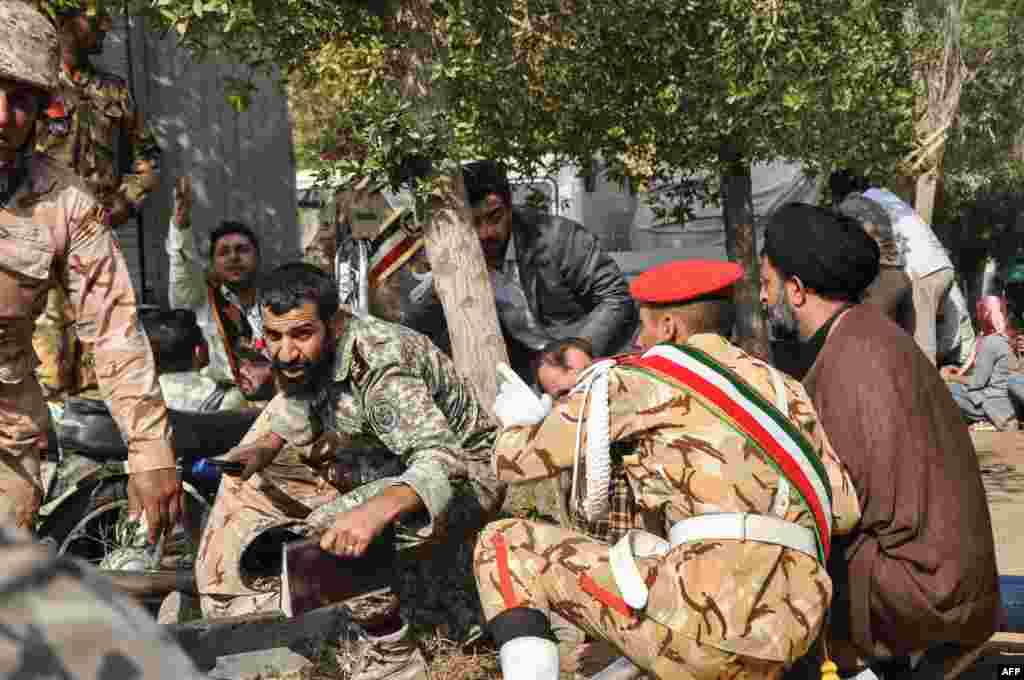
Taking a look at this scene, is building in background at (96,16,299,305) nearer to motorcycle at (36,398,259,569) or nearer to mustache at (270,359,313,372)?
motorcycle at (36,398,259,569)

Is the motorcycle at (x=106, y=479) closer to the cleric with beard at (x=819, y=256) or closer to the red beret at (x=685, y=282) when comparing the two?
the red beret at (x=685, y=282)

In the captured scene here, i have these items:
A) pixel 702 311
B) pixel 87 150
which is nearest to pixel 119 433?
pixel 87 150

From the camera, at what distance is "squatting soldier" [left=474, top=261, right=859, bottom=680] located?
339 cm

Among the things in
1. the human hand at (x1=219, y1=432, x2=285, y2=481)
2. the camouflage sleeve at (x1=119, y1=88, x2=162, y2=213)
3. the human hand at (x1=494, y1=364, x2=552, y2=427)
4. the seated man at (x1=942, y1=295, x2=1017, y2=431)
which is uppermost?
the camouflage sleeve at (x1=119, y1=88, x2=162, y2=213)

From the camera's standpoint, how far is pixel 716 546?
3.39 metres

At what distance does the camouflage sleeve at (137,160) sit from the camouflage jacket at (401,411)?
126 inches

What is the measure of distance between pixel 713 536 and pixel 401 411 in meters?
1.52

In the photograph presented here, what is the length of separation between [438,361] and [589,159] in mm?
4509

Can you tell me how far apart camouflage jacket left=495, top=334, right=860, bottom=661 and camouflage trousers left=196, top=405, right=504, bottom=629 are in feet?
4.38

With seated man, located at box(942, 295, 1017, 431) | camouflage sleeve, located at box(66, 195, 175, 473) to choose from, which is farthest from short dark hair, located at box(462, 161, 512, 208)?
seated man, located at box(942, 295, 1017, 431)

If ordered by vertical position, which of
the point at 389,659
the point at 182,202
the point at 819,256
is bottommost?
the point at 389,659

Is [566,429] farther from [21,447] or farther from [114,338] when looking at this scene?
[21,447]

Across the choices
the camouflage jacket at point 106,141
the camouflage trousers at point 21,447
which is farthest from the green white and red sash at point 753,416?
the camouflage jacket at point 106,141

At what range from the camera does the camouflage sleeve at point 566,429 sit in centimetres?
346
